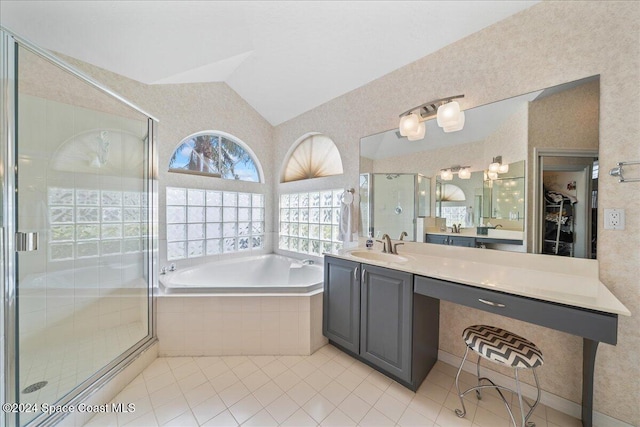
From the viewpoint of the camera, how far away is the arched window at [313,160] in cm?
289

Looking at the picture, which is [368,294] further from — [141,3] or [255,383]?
[141,3]

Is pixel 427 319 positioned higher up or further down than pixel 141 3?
further down

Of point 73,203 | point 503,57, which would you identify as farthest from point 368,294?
point 73,203

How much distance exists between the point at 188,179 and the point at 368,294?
2.40 metres

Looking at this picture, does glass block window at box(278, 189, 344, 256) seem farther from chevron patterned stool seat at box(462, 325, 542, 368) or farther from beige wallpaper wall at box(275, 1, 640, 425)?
chevron patterned stool seat at box(462, 325, 542, 368)

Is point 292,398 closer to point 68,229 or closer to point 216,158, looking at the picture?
point 68,229

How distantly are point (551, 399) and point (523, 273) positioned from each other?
0.83 m

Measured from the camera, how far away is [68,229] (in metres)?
1.70

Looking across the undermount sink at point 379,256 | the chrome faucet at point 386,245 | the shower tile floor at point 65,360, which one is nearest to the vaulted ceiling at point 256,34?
the chrome faucet at point 386,245

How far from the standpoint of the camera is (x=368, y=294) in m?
1.80

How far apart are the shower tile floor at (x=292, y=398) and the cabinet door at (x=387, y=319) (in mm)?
171

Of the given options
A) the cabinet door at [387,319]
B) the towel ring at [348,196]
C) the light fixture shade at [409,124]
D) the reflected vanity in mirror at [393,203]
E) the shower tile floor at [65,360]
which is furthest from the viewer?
the towel ring at [348,196]

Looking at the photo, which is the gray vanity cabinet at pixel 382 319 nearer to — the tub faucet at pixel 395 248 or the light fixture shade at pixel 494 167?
the tub faucet at pixel 395 248

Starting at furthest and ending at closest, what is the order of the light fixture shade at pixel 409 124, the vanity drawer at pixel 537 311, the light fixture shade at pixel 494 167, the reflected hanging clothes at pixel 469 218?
1. the light fixture shade at pixel 409 124
2. the reflected hanging clothes at pixel 469 218
3. the light fixture shade at pixel 494 167
4. the vanity drawer at pixel 537 311
